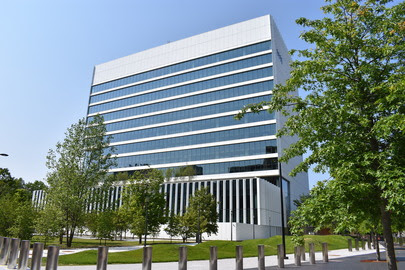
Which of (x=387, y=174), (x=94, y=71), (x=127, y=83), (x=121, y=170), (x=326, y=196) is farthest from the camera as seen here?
(x=94, y=71)

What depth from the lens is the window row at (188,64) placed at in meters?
65.9

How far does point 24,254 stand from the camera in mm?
10750

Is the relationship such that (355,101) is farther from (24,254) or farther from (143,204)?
(143,204)

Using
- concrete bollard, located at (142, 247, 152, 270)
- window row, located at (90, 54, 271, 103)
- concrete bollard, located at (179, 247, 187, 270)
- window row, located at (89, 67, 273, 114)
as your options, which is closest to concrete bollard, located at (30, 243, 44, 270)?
concrete bollard, located at (142, 247, 152, 270)

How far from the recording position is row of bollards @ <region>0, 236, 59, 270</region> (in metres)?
9.38

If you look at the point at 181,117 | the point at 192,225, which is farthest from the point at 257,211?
the point at 181,117

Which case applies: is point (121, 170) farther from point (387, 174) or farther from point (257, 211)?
point (387, 174)

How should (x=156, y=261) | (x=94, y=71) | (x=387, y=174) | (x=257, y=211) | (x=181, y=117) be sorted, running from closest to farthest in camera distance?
(x=387, y=174), (x=156, y=261), (x=257, y=211), (x=181, y=117), (x=94, y=71)

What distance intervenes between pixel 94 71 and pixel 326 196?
312 feet

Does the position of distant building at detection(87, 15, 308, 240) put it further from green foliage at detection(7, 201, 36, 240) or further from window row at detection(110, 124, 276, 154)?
green foliage at detection(7, 201, 36, 240)

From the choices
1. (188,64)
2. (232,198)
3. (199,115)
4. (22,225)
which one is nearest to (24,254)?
(22,225)

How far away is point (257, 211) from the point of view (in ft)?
184

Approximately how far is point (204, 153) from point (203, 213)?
2236 cm

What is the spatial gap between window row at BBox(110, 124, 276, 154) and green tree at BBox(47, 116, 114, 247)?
75.3 feet
